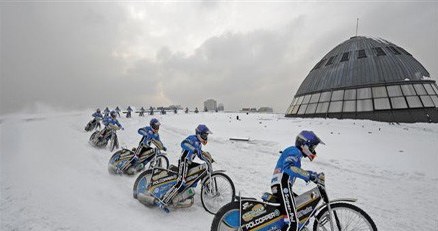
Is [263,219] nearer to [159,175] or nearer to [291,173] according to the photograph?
[291,173]

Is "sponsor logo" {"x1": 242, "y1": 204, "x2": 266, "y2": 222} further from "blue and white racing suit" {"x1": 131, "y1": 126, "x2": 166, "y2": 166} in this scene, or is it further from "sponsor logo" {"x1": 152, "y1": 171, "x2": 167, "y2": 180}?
Result: "blue and white racing suit" {"x1": 131, "y1": 126, "x2": 166, "y2": 166}

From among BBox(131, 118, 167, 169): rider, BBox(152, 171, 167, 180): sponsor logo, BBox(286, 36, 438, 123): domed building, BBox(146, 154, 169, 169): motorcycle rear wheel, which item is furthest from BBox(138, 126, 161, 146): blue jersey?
BBox(286, 36, 438, 123): domed building

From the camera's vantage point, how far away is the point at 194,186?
606 cm

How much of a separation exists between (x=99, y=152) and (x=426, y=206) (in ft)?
44.8

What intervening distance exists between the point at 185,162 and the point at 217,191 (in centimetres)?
116

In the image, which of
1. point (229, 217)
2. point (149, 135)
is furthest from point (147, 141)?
point (229, 217)

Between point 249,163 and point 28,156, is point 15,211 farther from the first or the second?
point 249,163

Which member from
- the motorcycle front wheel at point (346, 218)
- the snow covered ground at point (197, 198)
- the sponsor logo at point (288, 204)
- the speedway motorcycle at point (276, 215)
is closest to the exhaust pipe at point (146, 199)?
the snow covered ground at point (197, 198)

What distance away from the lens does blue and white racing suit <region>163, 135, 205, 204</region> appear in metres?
5.82

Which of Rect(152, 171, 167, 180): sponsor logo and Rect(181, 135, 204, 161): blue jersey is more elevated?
Rect(181, 135, 204, 161): blue jersey

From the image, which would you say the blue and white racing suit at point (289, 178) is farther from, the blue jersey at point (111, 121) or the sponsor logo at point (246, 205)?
the blue jersey at point (111, 121)

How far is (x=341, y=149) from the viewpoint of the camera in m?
11.9

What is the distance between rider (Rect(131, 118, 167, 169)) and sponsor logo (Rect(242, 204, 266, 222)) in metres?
4.54

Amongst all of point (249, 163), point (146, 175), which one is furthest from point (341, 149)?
point (146, 175)
